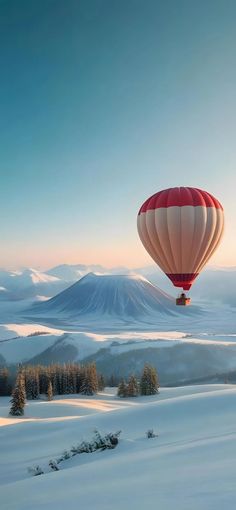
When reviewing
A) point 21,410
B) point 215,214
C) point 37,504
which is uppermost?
point 215,214

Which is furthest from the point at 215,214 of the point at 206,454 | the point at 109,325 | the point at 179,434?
the point at 109,325

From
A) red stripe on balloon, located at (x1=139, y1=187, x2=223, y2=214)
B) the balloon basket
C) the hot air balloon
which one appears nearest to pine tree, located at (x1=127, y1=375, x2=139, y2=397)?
the balloon basket

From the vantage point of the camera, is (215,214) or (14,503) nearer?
(14,503)

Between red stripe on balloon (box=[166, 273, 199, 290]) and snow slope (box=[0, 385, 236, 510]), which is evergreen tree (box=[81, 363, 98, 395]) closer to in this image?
snow slope (box=[0, 385, 236, 510])

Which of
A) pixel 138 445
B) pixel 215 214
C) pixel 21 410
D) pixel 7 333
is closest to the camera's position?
pixel 138 445

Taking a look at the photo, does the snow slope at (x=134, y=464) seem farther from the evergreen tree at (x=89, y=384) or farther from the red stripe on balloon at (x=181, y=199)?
the evergreen tree at (x=89, y=384)

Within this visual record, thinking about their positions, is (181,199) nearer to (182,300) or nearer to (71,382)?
(182,300)

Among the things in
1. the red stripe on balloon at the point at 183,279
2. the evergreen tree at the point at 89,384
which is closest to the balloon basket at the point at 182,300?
the red stripe on balloon at the point at 183,279

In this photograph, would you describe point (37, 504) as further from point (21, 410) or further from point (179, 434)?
point (21, 410)
